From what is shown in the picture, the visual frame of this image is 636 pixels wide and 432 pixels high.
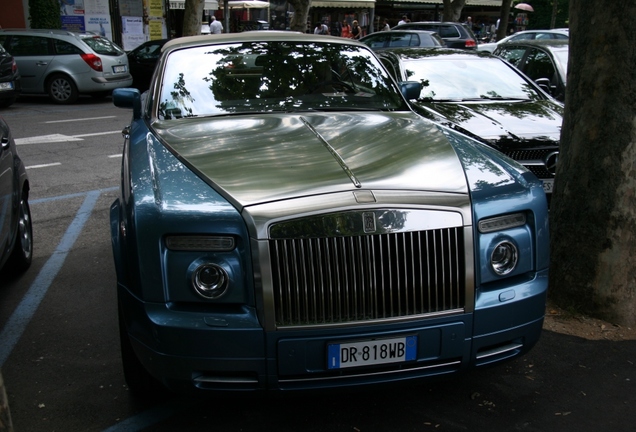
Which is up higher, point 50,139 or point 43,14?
point 43,14

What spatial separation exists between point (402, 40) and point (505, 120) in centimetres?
1446

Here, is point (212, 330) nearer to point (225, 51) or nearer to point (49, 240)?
point (225, 51)

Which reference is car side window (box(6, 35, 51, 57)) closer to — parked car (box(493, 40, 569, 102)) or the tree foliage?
the tree foliage

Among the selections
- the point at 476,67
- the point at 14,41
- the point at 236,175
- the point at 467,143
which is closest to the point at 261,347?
the point at 236,175

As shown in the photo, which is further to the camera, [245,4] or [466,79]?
[245,4]

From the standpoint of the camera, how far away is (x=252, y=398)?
318 cm

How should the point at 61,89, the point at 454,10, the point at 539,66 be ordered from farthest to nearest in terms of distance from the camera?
the point at 454,10
the point at 61,89
the point at 539,66

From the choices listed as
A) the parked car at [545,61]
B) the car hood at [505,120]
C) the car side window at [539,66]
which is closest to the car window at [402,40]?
the parked car at [545,61]

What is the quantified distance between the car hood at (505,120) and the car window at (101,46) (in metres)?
11.4

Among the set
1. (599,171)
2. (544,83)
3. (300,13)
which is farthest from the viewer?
(300,13)

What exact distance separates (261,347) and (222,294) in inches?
10.9

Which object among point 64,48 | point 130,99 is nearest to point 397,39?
point 64,48

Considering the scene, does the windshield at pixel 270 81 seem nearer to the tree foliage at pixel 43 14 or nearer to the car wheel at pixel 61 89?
the car wheel at pixel 61 89

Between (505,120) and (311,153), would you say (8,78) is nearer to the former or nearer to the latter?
(505,120)
